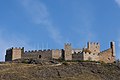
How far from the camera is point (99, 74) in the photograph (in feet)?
353

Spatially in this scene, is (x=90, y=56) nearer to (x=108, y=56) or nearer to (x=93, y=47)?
(x=93, y=47)

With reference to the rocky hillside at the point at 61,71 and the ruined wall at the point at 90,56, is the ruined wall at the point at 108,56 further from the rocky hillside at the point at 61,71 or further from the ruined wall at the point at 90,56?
the rocky hillside at the point at 61,71

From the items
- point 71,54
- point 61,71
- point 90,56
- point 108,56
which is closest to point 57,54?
point 71,54

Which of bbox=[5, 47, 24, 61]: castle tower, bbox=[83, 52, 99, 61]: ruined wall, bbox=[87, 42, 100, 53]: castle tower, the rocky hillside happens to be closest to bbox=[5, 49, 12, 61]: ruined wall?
bbox=[5, 47, 24, 61]: castle tower

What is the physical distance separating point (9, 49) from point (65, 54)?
13.5m

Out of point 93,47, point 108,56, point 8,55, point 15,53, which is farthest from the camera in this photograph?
point 8,55

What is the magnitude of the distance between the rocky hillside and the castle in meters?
3.46

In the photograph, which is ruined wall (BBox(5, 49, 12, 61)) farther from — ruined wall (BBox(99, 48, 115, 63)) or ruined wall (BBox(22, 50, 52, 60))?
ruined wall (BBox(99, 48, 115, 63))

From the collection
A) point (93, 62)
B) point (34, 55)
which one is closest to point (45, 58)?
point (34, 55)

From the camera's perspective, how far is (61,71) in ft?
353

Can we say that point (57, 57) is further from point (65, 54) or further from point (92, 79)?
point (92, 79)

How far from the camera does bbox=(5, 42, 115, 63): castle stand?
378 feet

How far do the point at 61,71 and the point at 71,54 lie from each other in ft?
28.3

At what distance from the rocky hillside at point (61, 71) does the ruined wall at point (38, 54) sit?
14.6 ft
